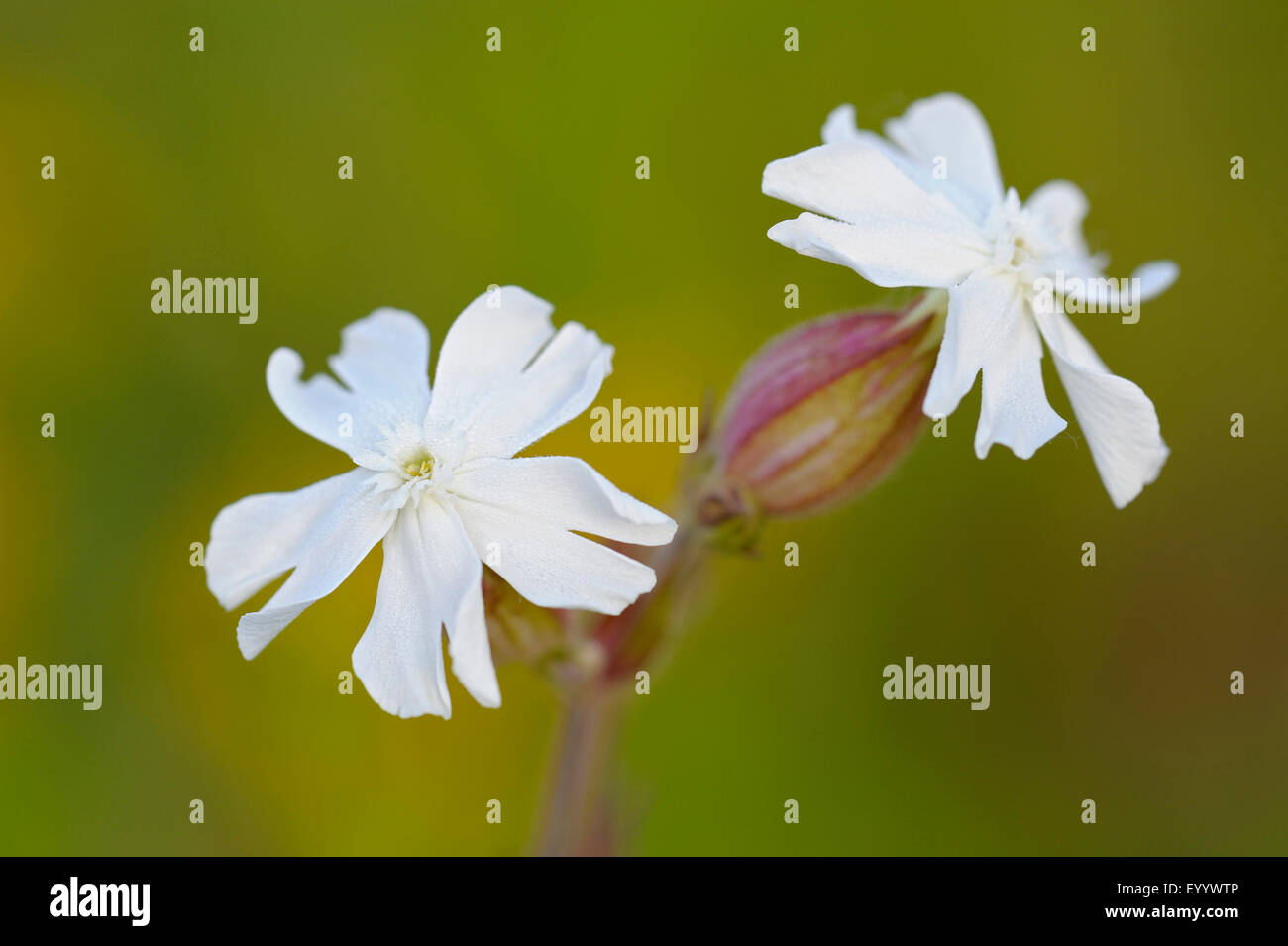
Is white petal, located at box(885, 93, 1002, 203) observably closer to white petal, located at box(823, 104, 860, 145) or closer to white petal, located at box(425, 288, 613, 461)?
white petal, located at box(823, 104, 860, 145)

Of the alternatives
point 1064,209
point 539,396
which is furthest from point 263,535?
point 1064,209

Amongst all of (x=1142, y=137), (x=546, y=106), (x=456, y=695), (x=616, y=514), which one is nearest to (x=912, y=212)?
(x=616, y=514)

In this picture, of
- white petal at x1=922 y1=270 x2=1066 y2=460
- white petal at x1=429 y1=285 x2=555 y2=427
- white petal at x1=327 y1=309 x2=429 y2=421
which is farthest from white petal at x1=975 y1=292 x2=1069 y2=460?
white petal at x1=327 y1=309 x2=429 y2=421

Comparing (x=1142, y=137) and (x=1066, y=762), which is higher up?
(x=1142, y=137)

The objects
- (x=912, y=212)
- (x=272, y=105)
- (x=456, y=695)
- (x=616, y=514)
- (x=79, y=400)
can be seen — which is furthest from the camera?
(x=272, y=105)

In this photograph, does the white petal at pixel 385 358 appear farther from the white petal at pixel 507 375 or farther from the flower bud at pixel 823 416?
the flower bud at pixel 823 416
